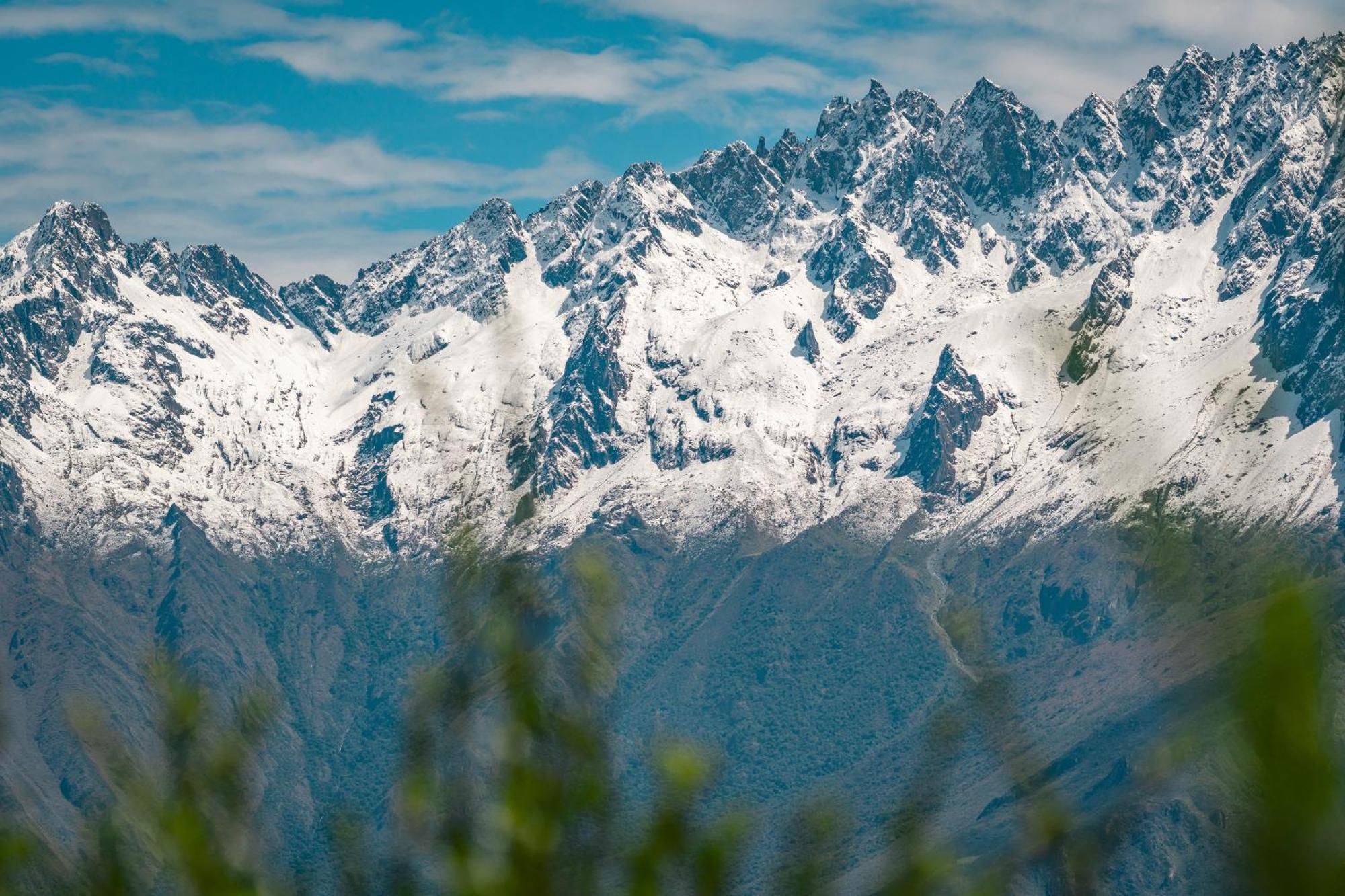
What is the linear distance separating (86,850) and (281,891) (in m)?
1.52

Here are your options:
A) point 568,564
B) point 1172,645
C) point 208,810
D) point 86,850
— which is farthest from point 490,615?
point 1172,645

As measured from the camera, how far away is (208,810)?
11.6 metres

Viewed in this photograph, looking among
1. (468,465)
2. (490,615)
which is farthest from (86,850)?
(468,465)

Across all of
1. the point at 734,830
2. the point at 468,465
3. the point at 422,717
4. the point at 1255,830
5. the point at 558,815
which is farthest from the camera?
the point at 468,465

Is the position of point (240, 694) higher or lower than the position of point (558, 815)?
higher

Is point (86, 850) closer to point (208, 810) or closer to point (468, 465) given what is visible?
point (208, 810)

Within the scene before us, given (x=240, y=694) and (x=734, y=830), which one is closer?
(x=734, y=830)

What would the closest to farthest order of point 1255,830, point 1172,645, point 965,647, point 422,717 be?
point 1255,830 < point 965,647 < point 422,717 < point 1172,645

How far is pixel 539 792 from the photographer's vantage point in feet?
34.1

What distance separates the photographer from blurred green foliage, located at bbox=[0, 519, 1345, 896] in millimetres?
9820

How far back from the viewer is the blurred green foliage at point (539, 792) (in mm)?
9820

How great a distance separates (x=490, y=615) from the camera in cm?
1123

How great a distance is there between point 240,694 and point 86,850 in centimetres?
200

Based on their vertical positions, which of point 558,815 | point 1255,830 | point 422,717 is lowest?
point 1255,830
